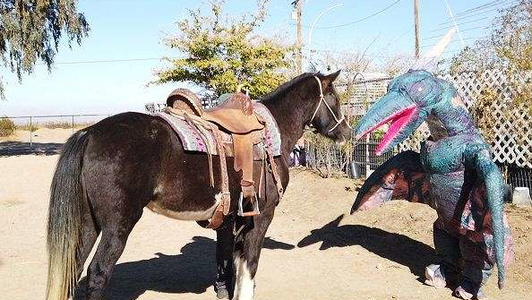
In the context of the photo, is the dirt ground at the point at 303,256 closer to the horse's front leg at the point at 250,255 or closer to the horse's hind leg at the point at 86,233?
the horse's front leg at the point at 250,255

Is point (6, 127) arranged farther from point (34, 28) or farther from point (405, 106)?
point (405, 106)

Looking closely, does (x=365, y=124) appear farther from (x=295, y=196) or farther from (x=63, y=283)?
(x=295, y=196)

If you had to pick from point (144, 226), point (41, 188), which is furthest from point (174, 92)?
point (41, 188)

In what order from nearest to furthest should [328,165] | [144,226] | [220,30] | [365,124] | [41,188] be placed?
[365,124]
[144,226]
[328,165]
[41,188]
[220,30]

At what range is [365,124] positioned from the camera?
15.5 feet

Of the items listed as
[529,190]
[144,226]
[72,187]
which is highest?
[72,187]

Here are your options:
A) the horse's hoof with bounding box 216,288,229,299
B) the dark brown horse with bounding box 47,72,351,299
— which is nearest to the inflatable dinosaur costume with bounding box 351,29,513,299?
the dark brown horse with bounding box 47,72,351,299

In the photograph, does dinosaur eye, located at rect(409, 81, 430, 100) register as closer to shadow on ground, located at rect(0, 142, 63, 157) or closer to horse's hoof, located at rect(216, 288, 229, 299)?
horse's hoof, located at rect(216, 288, 229, 299)

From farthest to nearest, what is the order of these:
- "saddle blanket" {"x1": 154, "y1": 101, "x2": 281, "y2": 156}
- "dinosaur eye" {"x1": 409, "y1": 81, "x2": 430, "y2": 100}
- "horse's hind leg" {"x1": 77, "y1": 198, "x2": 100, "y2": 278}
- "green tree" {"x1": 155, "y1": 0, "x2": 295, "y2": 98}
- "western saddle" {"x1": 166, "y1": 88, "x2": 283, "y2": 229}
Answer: "green tree" {"x1": 155, "y1": 0, "x2": 295, "y2": 98} → "dinosaur eye" {"x1": 409, "y1": 81, "x2": 430, "y2": 100} → "western saddle" {"x1": 166, "y1": 88, "x2": 283, "y2": 229} → "saddle blanket" {"x1": 154, "y1": 101, "x2": 281, "y2": 156} → "horse's hind leg" {"x1": 77, "y1": 198, "x2": 100, "y2": 278}

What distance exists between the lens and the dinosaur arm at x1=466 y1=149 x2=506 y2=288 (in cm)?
412

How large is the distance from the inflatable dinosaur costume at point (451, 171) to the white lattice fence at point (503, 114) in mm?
2961

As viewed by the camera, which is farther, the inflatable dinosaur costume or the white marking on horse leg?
the inflatable dinosaur costume

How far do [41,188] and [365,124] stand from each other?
33.1 feet

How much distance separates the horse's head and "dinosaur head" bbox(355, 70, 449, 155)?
273mm
